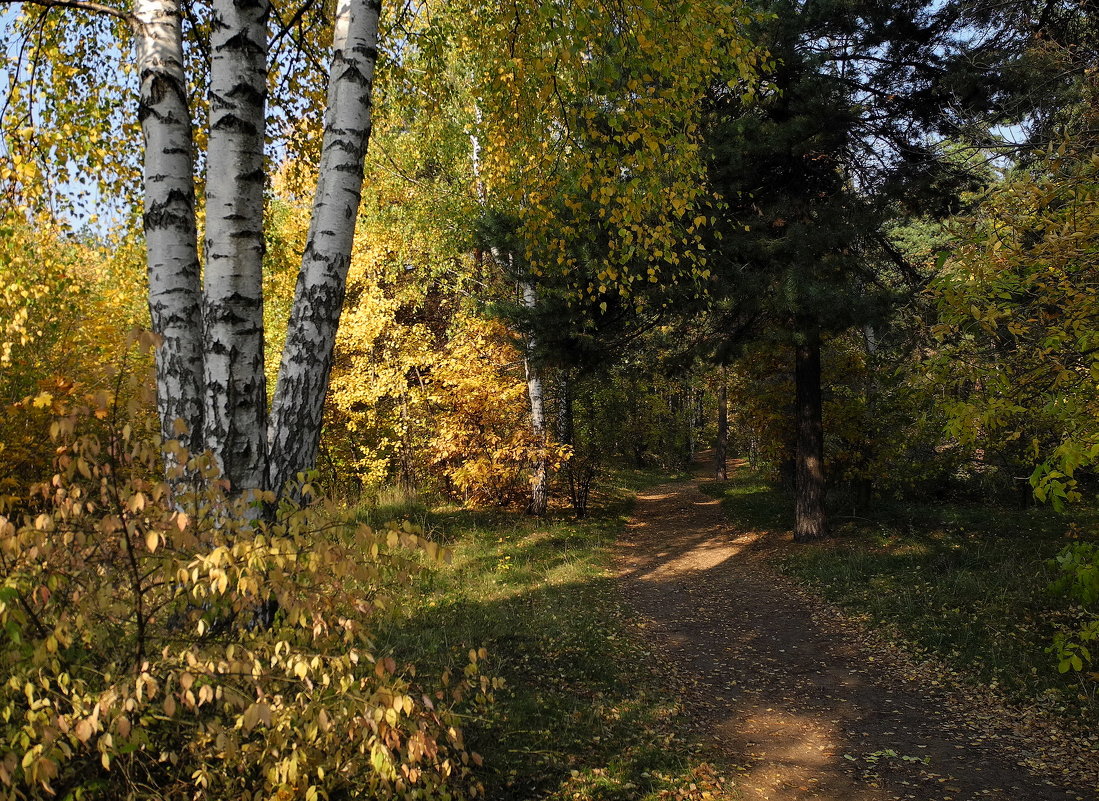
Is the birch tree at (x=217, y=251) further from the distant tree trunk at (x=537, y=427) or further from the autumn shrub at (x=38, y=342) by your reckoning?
the distant tree trunk at (x=537, y=427)

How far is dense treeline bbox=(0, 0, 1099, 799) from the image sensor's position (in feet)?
7.24

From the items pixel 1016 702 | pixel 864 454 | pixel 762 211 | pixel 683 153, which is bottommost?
pixel 1016 702

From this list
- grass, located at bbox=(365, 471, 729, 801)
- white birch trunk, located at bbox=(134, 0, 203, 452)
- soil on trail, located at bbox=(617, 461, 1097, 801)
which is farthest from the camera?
soil on trail, located at bbox=(617, 461, 1097, 801)

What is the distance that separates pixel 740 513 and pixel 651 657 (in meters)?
8.68

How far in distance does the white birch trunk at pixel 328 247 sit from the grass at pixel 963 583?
5.51 metres

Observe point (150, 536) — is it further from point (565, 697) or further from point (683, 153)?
point (683, 153)

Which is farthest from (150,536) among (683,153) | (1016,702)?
(1016,702)

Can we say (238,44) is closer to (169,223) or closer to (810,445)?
(169,223)

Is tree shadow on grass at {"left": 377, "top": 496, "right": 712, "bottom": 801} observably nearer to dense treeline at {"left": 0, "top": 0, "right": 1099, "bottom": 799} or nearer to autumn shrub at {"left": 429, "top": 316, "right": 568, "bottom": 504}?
dense treeline at {"left": 0, "top": 0, "right": 1099, "bottom": 799}

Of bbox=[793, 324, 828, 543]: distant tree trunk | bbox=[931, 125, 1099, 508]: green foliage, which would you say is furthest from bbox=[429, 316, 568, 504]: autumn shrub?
bbox=[931, 125, 1099, 508]: green foliage

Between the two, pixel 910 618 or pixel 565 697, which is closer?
pixel 565 697

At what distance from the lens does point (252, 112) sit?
3.34 m

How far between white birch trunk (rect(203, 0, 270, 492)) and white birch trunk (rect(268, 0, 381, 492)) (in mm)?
173

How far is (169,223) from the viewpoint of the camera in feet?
10.5
